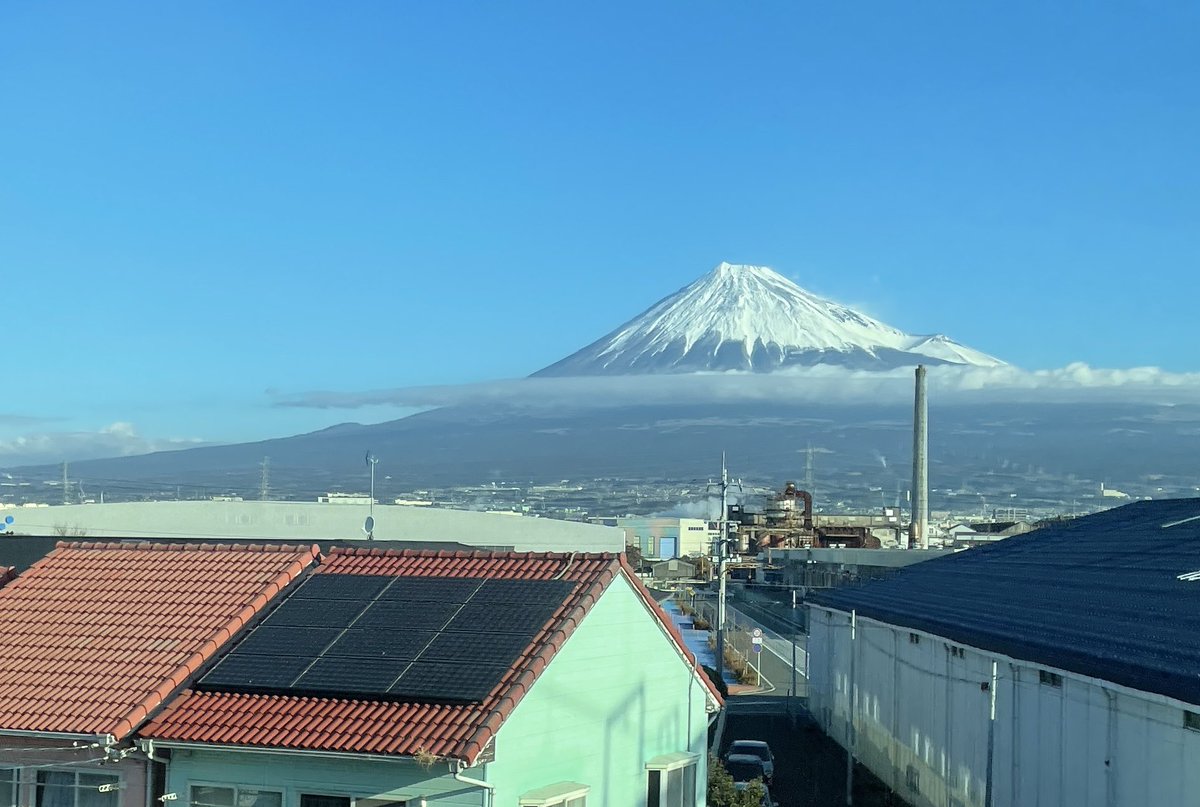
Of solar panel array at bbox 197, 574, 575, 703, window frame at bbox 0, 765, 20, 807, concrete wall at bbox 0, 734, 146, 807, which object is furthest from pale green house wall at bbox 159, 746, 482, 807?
window frame at bbox 0, 765, 20, 807

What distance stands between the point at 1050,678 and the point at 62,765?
10017 millimetres

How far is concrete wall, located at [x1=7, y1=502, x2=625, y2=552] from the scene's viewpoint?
35.3m

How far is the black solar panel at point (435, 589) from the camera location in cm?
1485

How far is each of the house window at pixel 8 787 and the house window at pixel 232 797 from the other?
6.06 feet

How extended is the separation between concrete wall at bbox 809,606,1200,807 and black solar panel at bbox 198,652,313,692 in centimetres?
759

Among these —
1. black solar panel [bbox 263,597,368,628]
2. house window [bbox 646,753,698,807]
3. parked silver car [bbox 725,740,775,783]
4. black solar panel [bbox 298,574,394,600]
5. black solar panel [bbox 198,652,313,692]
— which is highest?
black solar panel [bbox 298,574,394,600]

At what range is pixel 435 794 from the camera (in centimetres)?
1260

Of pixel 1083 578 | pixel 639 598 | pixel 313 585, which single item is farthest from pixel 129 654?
pixel 1083 578

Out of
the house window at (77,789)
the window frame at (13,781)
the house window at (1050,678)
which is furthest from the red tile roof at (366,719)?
the house window at (1050,678)

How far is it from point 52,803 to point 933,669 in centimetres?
1238

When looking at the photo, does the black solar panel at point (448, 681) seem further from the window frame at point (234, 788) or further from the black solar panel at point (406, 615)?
the window frame at point (234, 788)

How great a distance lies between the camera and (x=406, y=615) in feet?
47.8

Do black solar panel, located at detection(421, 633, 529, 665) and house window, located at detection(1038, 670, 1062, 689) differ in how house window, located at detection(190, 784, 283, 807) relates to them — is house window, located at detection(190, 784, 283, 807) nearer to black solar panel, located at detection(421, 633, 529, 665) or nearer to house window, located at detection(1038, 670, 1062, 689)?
black solar panel, located at detection(421, 633, 529, 665)

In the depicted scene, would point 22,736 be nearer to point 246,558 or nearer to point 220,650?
point 220,650
